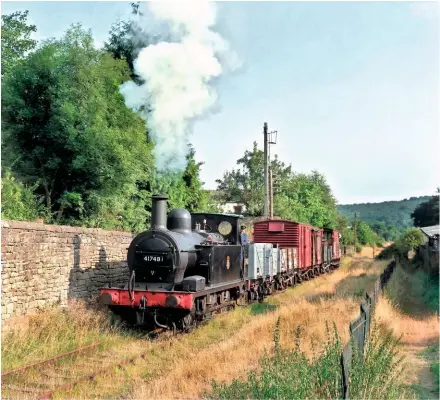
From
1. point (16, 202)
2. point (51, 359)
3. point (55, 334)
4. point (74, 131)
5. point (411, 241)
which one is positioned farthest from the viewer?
point (411, 241)

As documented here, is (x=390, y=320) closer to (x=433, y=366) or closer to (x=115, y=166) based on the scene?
(x=433, y=366)

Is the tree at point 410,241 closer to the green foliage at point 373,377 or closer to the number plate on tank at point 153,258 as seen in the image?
the number plate on tank at point 153,258

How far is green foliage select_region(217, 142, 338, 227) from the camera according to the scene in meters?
41.3

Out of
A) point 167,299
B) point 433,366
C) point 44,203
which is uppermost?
point 44,203

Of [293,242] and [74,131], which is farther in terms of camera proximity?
[293,242]

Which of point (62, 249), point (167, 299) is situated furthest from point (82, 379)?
point (62, 249)

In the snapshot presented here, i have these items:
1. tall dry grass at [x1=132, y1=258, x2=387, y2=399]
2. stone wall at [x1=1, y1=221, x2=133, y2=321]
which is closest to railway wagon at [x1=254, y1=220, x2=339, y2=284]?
tall dry grass at [x1=132, y1=258, x2=387, y2=399]

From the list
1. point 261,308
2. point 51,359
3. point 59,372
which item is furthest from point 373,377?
point 261,308

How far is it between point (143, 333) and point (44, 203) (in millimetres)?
7556

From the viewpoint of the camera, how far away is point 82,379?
7277 millimetres

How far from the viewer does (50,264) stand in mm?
10820

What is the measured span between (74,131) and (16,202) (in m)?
3.23

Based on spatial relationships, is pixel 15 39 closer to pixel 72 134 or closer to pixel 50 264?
pixel 72 134

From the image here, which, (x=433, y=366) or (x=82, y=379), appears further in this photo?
(x=433, y=366)
